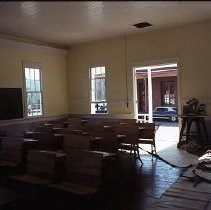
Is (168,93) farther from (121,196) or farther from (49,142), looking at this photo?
(121,196)

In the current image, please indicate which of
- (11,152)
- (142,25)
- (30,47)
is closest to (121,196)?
(11,152)

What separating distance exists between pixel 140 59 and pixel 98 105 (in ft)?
7.28

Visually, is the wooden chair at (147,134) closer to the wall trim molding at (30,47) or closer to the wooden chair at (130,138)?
the wooden chair at (130,138)

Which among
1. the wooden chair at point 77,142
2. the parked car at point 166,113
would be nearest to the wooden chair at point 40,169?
the wooden chair at point 77,142

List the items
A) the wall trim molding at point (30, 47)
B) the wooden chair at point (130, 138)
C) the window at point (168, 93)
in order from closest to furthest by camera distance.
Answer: the wooden chair at point (130, 138) < the wall trim molding at point (30, 47) < the window at point (168, 93)

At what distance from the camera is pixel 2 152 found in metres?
5.11

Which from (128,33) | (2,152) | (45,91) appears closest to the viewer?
(2,152)

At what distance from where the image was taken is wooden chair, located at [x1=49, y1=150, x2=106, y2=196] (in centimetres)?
336

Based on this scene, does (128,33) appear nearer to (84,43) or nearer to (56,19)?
(84,43)

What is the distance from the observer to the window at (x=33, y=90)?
30.2 ft

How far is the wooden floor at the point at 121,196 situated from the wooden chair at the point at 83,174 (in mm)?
121

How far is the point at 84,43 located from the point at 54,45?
103cm

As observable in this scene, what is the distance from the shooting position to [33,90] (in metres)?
9.43

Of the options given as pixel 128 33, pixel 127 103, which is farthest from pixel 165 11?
pixel 127 103
